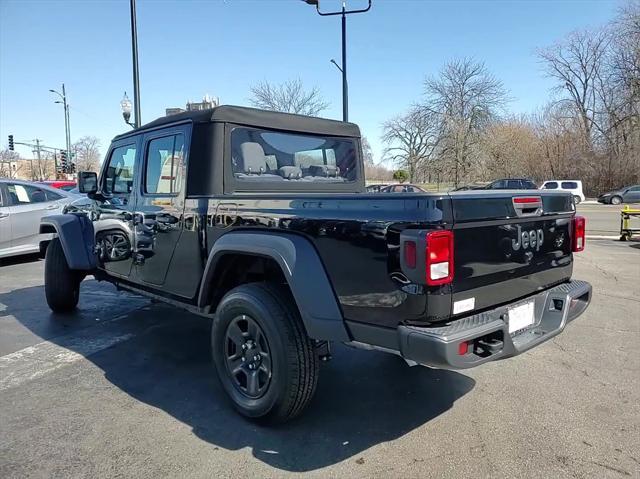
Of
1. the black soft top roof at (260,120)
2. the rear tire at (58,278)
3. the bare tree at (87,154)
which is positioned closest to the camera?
the black soft top roof at (260,120)

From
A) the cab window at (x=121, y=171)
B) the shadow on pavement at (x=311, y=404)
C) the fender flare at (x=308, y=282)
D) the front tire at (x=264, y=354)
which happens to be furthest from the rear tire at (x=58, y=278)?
the fender flare at (x=308, y=282)

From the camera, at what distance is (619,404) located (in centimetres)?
337

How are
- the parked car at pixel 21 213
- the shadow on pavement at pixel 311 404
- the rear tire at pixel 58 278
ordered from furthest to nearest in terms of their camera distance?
the parked car at pixel 21 213 → the rear tire at pixel 58 278 → the shadow on pavement at pixel 311 404

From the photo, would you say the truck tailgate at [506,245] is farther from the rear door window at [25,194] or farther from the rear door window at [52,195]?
the rear door window at [52,195]

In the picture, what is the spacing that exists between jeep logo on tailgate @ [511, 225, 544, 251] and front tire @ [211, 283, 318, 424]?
53.2 inches

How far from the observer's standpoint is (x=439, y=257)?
237cm

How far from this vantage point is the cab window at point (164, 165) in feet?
12.6

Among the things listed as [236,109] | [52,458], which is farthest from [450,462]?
[236,109]

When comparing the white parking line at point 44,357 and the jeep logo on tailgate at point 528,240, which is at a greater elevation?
the jeep logo on tailgate at point 528,240

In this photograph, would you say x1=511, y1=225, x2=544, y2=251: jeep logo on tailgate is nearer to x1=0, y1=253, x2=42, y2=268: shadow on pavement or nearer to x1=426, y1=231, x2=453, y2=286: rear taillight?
x1=426, y1=231, x2=453, y2=286: rear taillight

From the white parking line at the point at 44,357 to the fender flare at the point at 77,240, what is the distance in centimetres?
79

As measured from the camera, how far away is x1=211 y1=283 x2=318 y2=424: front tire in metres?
2.88

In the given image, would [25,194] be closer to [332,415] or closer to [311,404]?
[311,404]

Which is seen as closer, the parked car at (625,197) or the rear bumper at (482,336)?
the rear bumper at (482,336)
